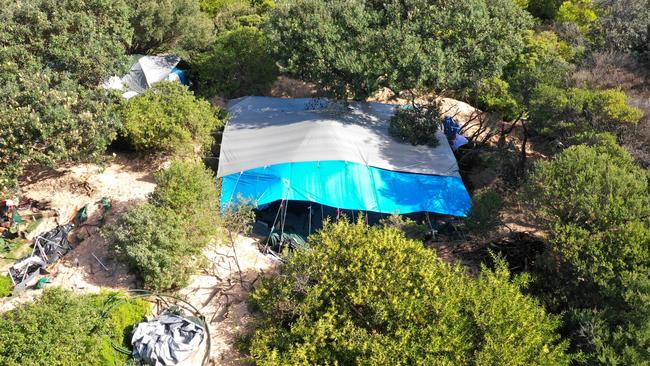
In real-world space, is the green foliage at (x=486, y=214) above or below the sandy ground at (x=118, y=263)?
above

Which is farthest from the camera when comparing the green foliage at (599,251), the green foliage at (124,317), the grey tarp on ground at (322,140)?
the grey tarp on ground at (322,140)

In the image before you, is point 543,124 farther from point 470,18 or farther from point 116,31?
point 116,31

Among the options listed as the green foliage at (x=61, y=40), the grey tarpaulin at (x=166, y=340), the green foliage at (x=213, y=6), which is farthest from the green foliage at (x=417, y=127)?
the green foliage at (x=213, y=6)

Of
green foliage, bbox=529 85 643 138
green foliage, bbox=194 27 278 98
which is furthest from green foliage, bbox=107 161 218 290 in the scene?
green foliage, bbox=529 85 643 138

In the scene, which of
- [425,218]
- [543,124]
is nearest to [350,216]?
[425,218]

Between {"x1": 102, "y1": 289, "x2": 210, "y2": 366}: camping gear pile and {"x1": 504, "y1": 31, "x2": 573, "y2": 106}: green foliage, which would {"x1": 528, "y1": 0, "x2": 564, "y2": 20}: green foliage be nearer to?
{"x1": 504, "y1": 31, "x2": 573, "y2": 106}: green foliage

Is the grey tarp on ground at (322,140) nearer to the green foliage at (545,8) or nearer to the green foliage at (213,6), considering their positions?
the green foliage at (213,6)
